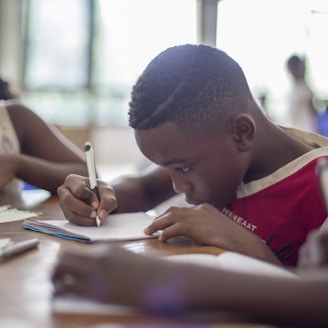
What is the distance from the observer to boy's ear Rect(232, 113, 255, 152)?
0.94 metres

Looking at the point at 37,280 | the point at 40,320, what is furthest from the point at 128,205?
Answer: the point at 40,320

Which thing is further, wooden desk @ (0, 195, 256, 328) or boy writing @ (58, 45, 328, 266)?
boy writing @ (58, 45, 328, 266)

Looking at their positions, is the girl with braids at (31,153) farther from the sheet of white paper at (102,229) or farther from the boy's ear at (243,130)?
the boy's ear at (243,130)

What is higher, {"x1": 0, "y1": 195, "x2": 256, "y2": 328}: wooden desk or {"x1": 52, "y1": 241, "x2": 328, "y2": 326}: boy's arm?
{"x1": 52, "y1": 241, "x2": 328, "y2": 326}: boy's arm

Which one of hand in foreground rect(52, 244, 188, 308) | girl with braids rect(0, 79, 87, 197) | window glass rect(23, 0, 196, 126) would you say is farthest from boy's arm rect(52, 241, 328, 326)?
window glass rect(23, 0, 196, 126)

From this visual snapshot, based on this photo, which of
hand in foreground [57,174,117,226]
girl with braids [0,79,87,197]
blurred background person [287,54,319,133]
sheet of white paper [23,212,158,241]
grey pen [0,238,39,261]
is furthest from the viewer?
blurred background person [287,54,319,133]

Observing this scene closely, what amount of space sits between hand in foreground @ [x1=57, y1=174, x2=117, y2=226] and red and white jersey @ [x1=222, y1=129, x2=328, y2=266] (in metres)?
0.23

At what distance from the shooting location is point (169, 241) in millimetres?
797

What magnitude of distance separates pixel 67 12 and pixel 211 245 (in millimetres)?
6030

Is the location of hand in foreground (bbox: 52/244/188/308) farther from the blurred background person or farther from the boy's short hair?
the blurred background person

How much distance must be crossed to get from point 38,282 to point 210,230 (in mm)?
275

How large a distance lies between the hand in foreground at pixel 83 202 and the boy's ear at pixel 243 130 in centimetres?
25

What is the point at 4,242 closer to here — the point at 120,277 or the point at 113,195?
the point at 113,195

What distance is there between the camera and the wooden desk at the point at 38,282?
1.46 feet
